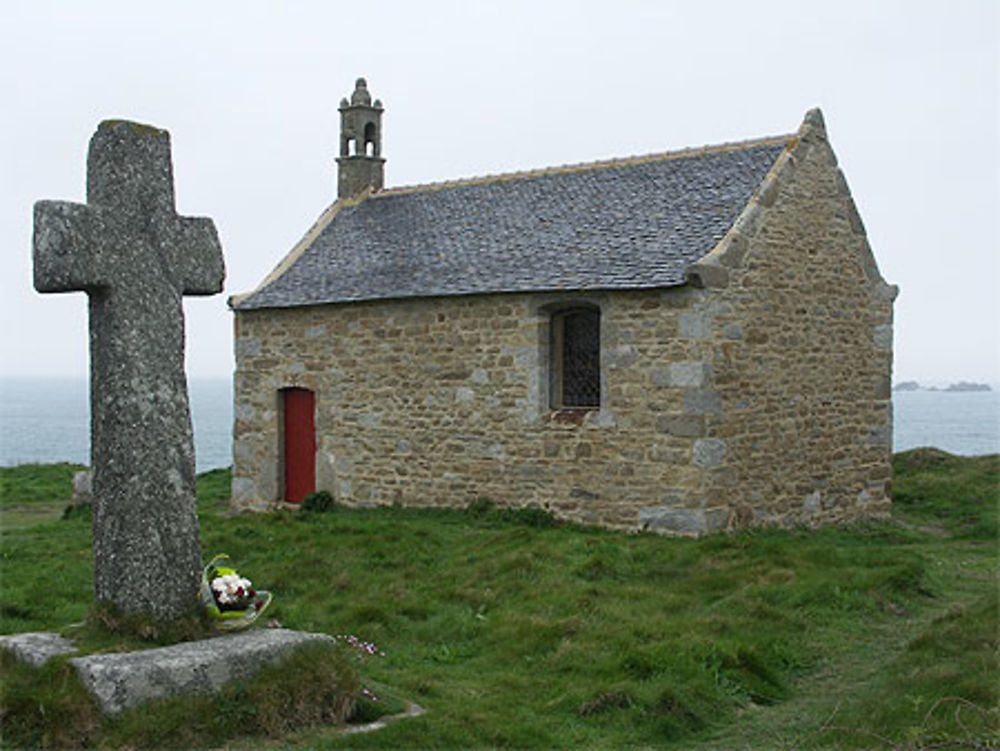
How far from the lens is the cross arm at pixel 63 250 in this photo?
22.7ft

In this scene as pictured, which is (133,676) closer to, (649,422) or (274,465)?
(649,422)

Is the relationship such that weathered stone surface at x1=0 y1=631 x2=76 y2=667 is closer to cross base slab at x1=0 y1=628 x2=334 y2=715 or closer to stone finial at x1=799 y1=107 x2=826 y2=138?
cross base slab at x1=0 y1=628 x2=334 y2=715

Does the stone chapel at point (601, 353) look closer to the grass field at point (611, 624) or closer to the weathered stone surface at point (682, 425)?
the weathered stone surface at point (682, 425)

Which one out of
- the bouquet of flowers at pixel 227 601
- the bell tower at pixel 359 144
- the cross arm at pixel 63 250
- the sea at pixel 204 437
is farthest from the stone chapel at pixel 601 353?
the sea at pixel 204 437

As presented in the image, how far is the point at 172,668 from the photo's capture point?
6492 mm

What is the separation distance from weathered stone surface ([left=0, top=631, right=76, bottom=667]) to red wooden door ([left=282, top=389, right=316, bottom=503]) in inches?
478

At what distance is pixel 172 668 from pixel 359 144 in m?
17.7

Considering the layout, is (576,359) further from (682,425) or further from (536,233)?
(536,233)

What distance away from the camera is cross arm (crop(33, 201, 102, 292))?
691 cm

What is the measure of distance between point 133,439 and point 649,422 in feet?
30.2

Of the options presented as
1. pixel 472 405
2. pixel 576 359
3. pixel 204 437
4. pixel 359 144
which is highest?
pixel 359 144

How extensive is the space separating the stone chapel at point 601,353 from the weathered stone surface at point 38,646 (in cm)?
935

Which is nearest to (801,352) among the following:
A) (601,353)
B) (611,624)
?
(601,353)

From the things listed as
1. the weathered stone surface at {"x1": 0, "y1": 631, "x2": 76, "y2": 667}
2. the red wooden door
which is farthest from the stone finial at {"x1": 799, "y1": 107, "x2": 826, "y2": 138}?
the weathered stone surface at {"x1": 0, "y1": 631, "x2": 76, "y2": 667}
